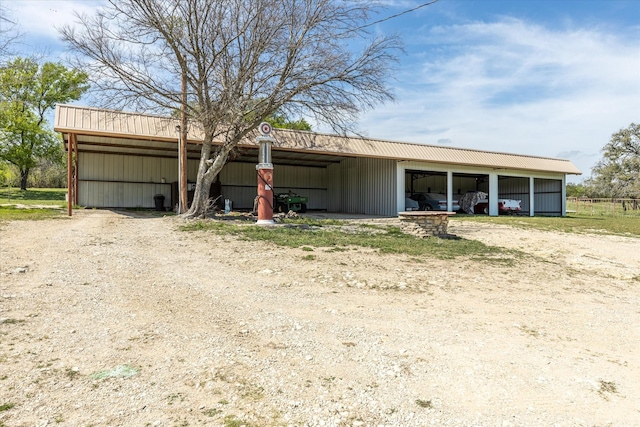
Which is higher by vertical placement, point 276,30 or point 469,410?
point 276,30

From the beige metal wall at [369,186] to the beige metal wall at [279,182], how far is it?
2.22m

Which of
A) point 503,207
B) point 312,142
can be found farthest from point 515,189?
point 312,142

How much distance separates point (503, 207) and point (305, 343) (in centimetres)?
2538

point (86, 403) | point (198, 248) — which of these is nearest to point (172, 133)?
point (198, 248)

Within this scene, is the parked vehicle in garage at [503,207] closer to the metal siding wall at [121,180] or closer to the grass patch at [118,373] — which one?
the metal siding wall at [121,180]

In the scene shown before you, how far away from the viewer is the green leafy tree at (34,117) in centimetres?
3069

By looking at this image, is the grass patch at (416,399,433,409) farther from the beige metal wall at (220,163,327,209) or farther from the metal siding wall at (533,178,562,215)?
the metal siding wall at (533,178,562,215)

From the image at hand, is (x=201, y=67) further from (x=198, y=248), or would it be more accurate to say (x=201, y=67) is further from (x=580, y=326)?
(x=580, y=326)

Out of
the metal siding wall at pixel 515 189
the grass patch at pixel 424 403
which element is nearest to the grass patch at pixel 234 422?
the grass patch at pixel 424 403

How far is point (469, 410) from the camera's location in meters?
2.87

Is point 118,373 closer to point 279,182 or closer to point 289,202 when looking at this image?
point 289,202

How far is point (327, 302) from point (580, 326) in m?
3.13

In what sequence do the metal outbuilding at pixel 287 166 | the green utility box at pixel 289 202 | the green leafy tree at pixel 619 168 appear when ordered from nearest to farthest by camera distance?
the metal outbuilding at pixel 287 166 < the green utility box at pixel 289 202 < the green leafy tree at pixel 619 168

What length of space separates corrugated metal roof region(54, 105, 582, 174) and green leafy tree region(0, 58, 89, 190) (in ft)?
57.4
